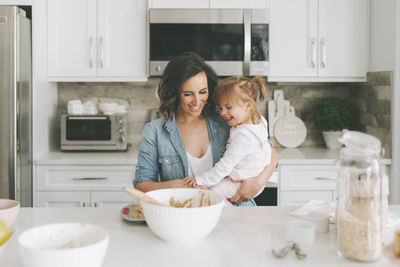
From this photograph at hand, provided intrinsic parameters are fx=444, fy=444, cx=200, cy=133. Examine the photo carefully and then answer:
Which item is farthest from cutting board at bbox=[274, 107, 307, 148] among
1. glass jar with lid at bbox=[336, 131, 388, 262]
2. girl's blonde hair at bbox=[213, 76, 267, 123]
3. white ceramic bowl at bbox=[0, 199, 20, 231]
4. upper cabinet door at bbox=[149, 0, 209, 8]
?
white ceramic bowl at bbox=[0, 199, 20, 231]

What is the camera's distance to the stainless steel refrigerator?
2.79 meters

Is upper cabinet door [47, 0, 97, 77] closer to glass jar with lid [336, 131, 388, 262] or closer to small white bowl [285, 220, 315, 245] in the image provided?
small white bowl [285, 220, 315, 245]

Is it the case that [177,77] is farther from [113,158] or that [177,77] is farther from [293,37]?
[293,37]

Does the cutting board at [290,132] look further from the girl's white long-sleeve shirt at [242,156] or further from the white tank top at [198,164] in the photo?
the white tank top at [198,164]

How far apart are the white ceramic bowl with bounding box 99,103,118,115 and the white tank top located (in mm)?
1497

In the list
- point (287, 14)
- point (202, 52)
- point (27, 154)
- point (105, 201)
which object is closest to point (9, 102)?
point (27, 154)

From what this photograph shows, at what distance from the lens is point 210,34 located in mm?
3127

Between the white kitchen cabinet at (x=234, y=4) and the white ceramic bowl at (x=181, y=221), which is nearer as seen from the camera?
the white ceramic bowl at (x=181, y=221)

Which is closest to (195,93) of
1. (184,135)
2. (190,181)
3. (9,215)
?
(184,135)

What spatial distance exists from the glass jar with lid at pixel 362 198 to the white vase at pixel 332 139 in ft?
7.79

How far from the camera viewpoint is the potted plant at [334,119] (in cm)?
343

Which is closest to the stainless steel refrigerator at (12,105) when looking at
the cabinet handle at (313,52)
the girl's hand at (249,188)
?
the girl's hand at (249,188)

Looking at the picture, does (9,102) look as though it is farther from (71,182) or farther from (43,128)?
(71,182)

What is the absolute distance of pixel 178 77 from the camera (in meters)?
1.84
